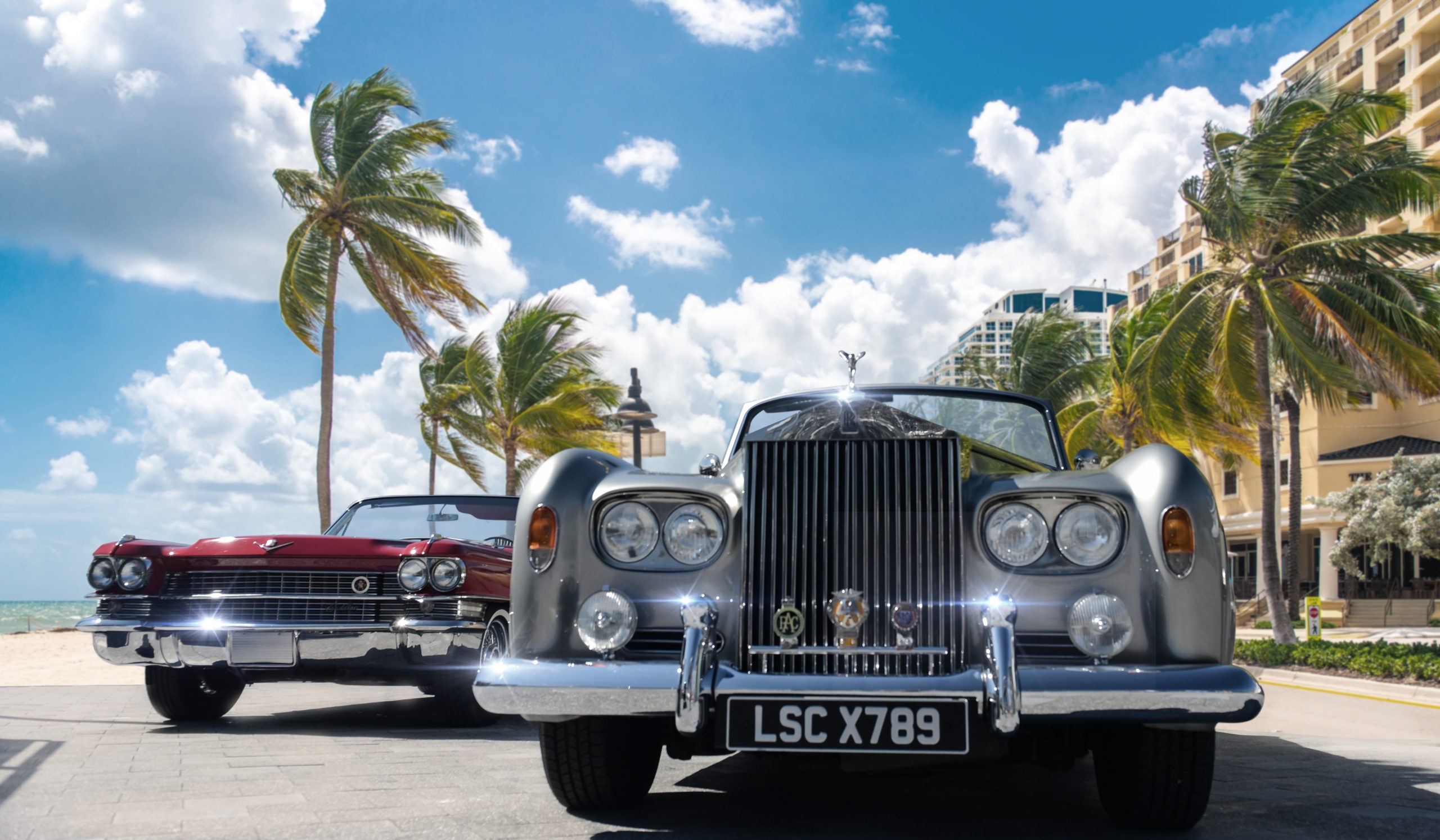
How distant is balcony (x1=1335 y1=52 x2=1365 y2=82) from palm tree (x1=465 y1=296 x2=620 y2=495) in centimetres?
3738

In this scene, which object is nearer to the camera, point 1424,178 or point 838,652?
point 838,652

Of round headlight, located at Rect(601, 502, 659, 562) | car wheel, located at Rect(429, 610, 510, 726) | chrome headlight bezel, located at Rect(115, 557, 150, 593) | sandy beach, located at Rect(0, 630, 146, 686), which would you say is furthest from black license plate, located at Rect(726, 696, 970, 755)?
sandy beach, located at Rect(0, 630, 146, 686)

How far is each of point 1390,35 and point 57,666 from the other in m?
49.1

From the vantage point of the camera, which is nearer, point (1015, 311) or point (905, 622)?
point (905, 622)

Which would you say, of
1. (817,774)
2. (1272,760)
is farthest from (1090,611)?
(1272,760)

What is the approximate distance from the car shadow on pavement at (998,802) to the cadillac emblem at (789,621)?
41cm

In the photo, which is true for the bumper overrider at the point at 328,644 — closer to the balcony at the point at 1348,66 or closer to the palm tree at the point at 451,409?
the palm tree at the point at 451,409

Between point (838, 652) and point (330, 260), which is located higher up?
point (330, 260)

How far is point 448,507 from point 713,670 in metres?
4.68

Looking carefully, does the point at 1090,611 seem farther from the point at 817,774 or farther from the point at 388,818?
the point at 388,818

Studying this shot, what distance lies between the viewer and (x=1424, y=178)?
14.0m

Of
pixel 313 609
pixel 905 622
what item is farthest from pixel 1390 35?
pixel 905 622

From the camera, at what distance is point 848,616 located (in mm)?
3197

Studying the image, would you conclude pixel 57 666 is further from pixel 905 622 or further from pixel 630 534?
pixel 905 622
